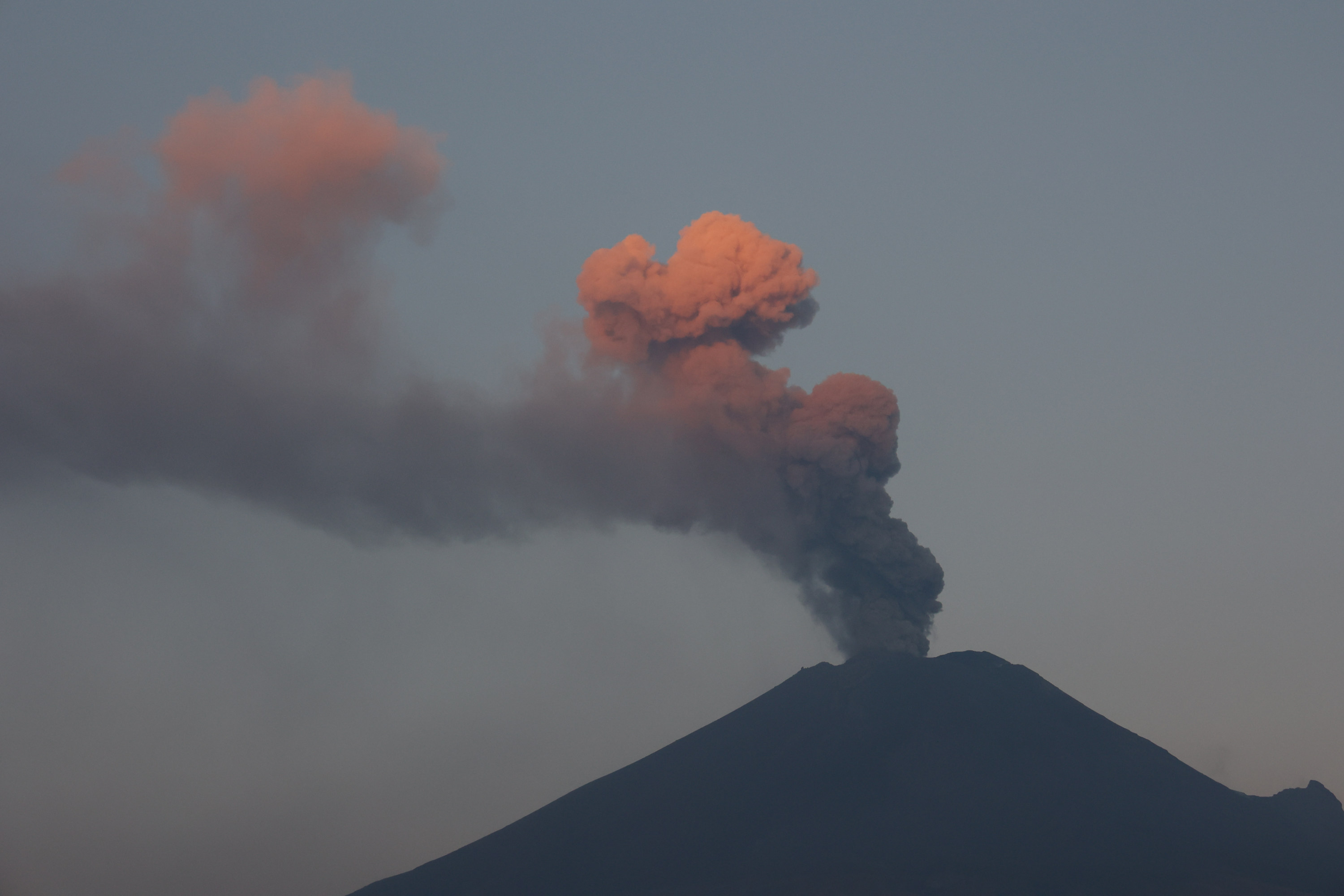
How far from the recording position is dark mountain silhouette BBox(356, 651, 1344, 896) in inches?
2549

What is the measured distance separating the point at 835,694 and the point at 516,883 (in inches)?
770

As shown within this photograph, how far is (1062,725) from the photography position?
254 ft

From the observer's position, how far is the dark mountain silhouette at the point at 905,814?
2549 inches

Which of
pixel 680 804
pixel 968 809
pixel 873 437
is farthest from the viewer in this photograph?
pixel 873 437

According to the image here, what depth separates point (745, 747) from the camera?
7819cm

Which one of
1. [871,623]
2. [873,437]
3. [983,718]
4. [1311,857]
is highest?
[873,437]

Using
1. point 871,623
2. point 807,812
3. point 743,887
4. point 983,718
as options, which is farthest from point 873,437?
point 743,887

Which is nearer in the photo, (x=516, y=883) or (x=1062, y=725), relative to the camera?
(x=516, y=883)

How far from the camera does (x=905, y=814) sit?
226ft

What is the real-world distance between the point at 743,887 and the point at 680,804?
10240 mm

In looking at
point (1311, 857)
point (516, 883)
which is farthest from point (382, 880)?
point (1311, 857)

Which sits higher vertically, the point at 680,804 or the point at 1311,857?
the point at 680,804

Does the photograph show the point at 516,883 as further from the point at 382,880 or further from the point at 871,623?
the point at 871,623

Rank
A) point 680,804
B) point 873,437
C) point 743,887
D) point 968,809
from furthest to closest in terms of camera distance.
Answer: point 873,437, point 680,804, point 968,809, point 743,887
